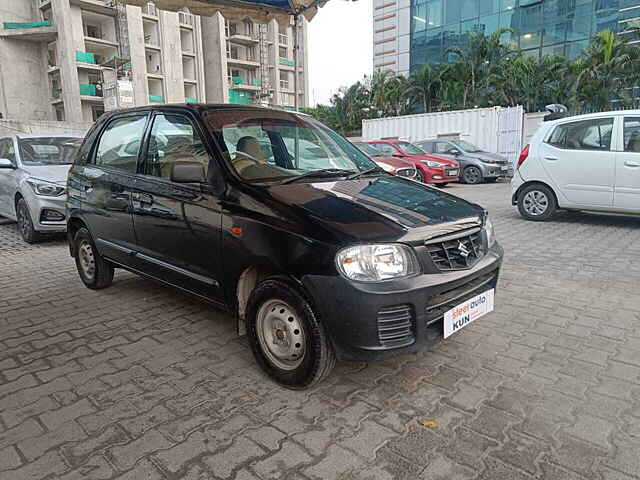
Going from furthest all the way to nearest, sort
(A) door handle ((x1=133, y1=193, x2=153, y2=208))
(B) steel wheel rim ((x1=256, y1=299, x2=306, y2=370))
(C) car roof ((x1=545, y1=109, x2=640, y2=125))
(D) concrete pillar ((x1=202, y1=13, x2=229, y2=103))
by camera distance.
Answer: (D) concrete pillar ((x1=202, y1=13, x2=229, y2=103)) < (C) car roof ((x1=545, y1=109, x2=640, y2=125)) < (A) door handle ((x1=133, y1=193, x2=153, y2=208)) < (B) steel wheel rim ((x1=256, y1=299, x2=306, y2=370))

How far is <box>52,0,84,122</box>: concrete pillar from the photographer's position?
36.3 metres

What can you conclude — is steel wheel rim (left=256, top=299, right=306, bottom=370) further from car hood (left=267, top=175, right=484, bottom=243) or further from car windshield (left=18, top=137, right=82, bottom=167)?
car windshield (left=18, top=137, right=82, bottom=167)

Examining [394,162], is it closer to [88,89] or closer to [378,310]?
[378,310]

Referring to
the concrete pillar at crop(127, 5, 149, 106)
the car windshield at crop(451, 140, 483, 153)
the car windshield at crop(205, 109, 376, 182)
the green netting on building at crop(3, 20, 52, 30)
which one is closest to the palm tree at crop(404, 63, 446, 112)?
the car windshield at crop(451, 140, 483, 153)

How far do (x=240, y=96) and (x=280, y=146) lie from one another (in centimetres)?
5327

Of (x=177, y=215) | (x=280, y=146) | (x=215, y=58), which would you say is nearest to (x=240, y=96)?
(x=215, y=58)

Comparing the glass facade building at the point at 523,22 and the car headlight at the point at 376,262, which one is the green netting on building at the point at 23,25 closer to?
the glass facade building at the point at 523,22

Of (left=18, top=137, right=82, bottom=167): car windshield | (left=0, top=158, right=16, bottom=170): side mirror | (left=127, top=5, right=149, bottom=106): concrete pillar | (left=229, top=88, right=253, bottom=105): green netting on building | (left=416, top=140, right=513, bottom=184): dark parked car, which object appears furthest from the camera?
(left=229, top=88, right=253, bottom=105): green netting on building

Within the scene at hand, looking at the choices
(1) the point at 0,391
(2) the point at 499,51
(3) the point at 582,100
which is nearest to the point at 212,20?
(2) the point at 499,51

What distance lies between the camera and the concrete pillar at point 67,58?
119 ft

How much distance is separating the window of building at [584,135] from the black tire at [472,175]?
7.22 metres

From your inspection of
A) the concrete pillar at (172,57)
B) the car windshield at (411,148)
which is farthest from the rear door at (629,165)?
the concrete pillar at (172,57)

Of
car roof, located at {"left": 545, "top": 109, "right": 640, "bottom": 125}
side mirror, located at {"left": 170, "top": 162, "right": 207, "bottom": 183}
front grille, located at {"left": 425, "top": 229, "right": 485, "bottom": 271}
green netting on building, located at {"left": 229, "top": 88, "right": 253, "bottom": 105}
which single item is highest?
green netting on building, located at {"left": 229, "top": 88, "right": 253, "bottom": 105}

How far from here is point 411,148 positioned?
14.6m
